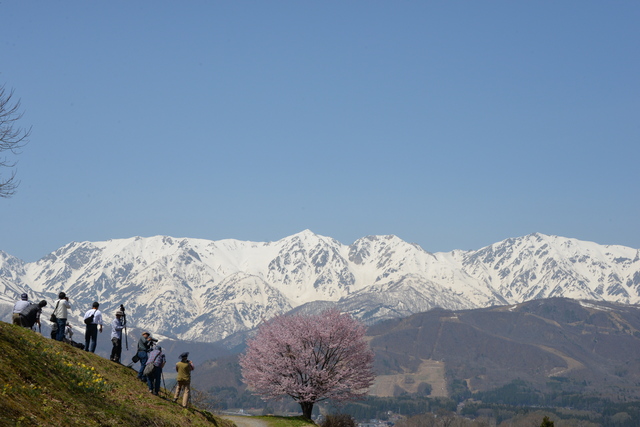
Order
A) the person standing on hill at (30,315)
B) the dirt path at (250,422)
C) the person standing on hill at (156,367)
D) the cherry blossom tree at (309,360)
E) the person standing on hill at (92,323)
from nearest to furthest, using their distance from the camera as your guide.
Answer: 1. the person standing on hill at (156,367)
2. the person standing on hill at (30,315)
3. the person standing on hill at (92,323)
4. the dirt path at (250,422)
5. the cherry blossom tree at (309,360)

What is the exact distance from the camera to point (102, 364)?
133ft

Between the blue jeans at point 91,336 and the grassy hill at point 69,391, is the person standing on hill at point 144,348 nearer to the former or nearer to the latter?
the grassy hill at point 69,391

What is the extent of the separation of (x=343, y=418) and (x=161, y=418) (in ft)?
113

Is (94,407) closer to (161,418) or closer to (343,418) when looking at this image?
(161,418)

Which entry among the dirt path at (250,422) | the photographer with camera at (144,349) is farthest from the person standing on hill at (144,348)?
the dirt path at (250,422)

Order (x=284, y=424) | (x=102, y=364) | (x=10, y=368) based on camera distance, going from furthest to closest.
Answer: (x=284, y=424), (x=102, y=364), (x=10, y=368)

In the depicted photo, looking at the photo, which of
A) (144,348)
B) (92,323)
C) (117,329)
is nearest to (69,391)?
(144,348)

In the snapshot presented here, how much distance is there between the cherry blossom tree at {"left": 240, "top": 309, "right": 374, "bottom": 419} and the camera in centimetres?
6394

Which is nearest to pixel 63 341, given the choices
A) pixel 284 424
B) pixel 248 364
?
pixel 284 424

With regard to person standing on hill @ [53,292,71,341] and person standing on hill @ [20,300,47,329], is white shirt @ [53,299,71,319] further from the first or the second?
person standing on hill @ [20,300,47,329]

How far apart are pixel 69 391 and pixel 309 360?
1448 inches

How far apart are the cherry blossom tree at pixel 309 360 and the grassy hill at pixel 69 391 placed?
2153 centimetres

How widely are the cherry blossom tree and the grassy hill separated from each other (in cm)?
2153

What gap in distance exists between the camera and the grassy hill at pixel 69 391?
25.1 m
